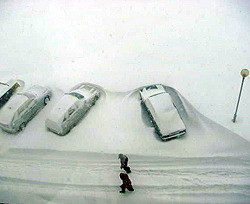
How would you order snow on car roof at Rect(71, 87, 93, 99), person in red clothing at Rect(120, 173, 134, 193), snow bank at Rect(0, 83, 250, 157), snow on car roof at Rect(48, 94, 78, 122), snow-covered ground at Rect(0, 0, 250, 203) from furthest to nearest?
snow on car roof at Rect(71, 87, 93, 99) < snow on car roof at Rect(48, 94, 78, 122) < snow bank at Rect(0, 83, 250, 157) < snow-covered ground at Rect(0, 0, 250, 203) < person in red clothing at Rect(120, 173, 134, 193)

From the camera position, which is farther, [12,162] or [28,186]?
[12,162]

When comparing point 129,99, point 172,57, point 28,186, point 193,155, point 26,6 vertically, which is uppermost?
point 26,6

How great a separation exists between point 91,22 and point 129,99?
822cm

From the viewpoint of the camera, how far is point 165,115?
30.5 ft

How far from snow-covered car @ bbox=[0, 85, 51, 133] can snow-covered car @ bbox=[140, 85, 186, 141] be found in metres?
5.19

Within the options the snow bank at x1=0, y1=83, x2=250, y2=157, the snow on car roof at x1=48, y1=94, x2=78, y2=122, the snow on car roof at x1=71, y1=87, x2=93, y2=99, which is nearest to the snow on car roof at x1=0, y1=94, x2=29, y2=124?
the snow bank at x1=0, y1=83, x2=250, y2=157

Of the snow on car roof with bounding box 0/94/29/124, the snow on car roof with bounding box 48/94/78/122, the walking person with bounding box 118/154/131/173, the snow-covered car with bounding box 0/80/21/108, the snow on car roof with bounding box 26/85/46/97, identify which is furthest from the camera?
the snow-covered car with bounding box 0/80/21/108

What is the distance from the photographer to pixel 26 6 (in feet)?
62.4

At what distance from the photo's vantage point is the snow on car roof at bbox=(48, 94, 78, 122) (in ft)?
31.9

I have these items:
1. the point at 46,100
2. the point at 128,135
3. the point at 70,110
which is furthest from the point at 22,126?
the point at 128,135

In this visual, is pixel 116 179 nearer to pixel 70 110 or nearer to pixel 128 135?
pixel 128 135

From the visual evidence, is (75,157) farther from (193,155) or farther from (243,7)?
(243,7)

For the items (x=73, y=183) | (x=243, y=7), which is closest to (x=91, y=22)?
(x=243, y=7)

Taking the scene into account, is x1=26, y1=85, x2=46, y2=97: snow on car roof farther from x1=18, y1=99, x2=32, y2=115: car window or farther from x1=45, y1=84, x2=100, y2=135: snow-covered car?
x1=45, y1=84, x2=100, y2=135: snow-covered car
